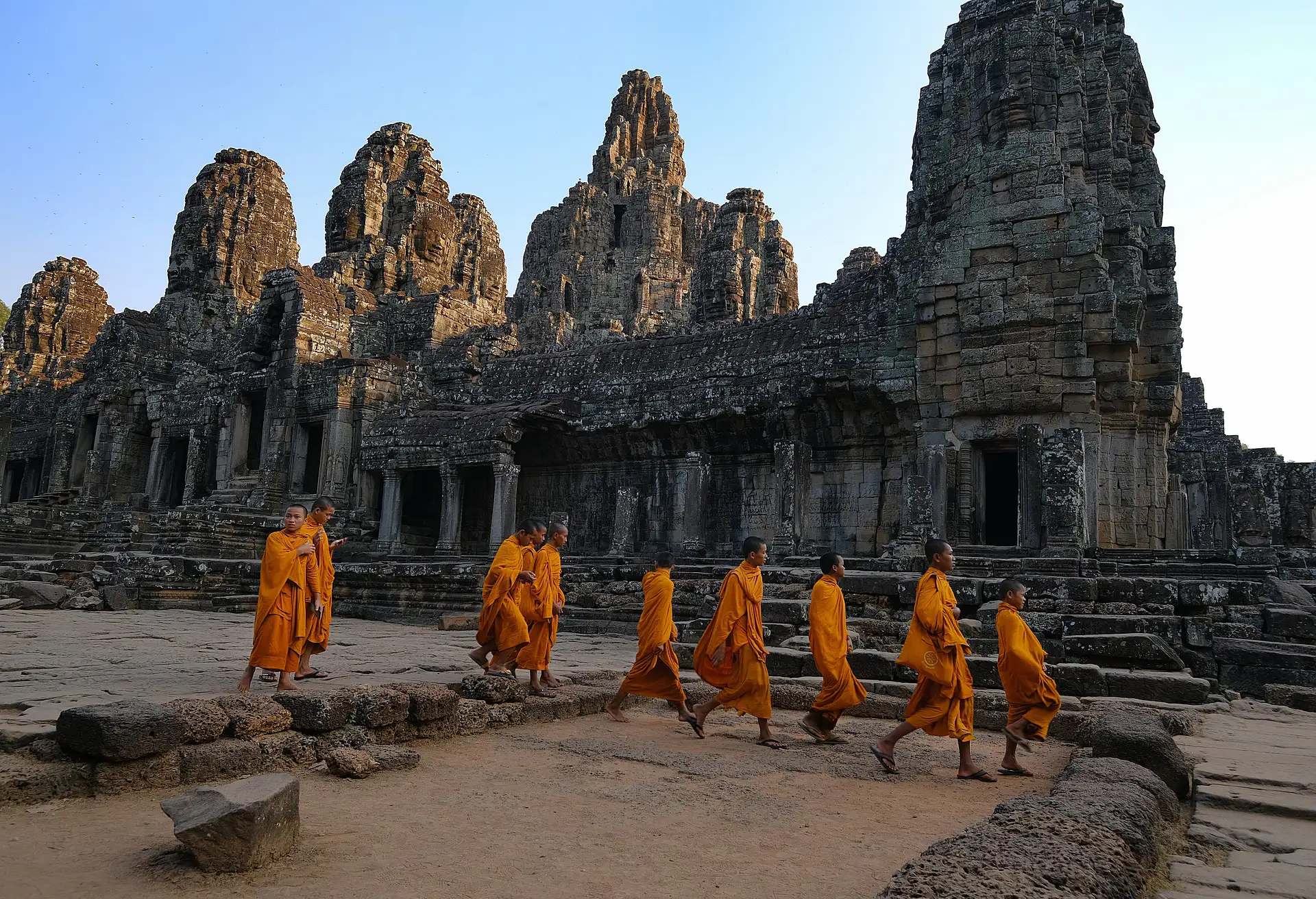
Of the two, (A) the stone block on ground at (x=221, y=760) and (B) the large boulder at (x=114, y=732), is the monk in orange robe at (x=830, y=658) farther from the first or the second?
(B) the large boulder at (x=114, y=732)

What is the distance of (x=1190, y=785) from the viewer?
455cm

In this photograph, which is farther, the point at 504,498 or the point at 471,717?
the point at 504,498

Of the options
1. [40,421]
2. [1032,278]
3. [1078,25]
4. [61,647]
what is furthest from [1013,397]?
[40,421]

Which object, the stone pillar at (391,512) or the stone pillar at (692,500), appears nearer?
the stone pillar at (692,500)

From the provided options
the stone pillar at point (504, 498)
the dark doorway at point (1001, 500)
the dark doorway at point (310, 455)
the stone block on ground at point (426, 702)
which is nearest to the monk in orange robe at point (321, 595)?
the stone block on ground at point (426, 702)

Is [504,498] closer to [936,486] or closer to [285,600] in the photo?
[936,486]

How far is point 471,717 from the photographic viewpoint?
19.3 ft

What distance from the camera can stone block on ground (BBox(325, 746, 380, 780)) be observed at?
4.50 m

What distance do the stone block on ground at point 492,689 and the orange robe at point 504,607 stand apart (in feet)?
1.48

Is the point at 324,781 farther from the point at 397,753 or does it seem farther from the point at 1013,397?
the point at 1013,397

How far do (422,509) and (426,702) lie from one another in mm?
16566

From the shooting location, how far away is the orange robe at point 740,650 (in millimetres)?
6023

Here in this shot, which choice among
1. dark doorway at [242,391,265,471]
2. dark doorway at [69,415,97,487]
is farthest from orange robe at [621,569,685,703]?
dark doorway at [69,415,97,487]

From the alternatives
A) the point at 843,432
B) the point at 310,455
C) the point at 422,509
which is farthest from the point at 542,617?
the point at 310,455
